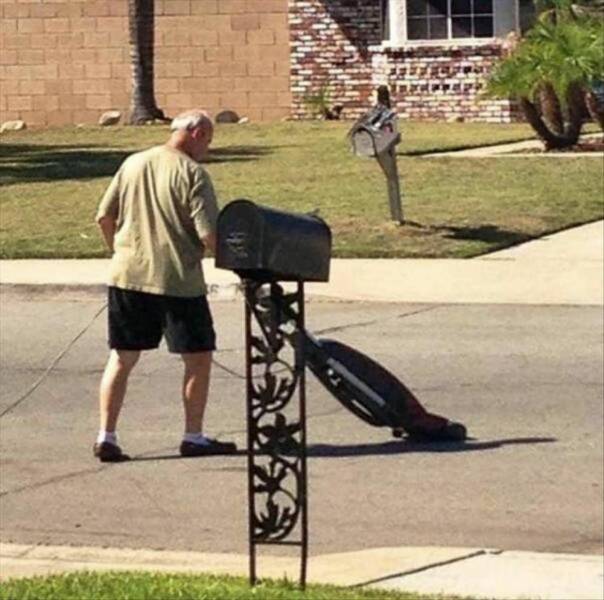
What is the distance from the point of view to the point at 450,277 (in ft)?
59.7

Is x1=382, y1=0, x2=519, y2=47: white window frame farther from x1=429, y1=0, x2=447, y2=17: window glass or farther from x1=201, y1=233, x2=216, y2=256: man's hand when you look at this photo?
x1=201, y1=233, x2=216, y2=256: man's hand

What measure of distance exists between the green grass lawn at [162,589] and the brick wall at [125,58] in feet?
94.1

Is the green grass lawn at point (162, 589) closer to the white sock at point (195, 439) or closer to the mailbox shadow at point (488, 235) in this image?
the white sock at point (195, 439)

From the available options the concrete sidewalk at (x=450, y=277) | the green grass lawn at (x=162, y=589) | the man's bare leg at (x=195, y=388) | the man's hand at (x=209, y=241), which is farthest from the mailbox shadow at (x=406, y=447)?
the concrete sidewalk at (x=450, y=277)

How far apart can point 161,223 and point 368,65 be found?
25.0m

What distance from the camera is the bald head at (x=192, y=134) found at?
37.7 ft

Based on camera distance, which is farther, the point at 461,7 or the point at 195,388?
the point at 461,7

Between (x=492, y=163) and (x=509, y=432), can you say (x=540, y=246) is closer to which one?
(x=492, y=163)

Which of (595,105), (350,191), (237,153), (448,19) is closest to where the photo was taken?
(350,191)

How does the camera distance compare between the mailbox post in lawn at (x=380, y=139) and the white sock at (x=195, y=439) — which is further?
the mailbox post in lawn at (x=380, y=139)

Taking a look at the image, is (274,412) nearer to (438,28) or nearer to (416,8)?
(438,28)

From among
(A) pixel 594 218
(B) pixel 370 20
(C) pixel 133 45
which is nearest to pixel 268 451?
(A) pixel 594 218

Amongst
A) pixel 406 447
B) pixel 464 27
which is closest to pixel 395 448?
pixel 406 447

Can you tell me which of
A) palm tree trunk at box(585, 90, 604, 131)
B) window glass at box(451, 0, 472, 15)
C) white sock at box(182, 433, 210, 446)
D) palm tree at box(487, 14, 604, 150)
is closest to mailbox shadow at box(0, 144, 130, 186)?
palm tree at box(487, 14, 604, 150)
